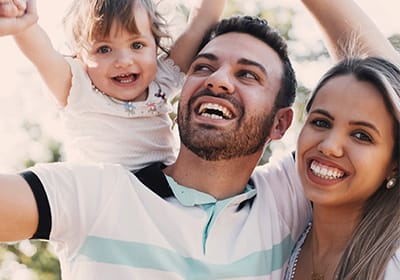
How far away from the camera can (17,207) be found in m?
2.44

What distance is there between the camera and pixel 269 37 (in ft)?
10.6

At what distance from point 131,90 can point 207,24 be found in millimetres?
456

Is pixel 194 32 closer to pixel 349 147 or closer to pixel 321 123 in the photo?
pixel 321 123

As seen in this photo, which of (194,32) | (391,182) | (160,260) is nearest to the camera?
(160,260)

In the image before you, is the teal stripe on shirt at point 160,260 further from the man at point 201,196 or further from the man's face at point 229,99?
the man's face at point 229,99

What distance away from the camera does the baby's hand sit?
2219 mm

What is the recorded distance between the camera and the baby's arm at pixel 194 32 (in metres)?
3.34

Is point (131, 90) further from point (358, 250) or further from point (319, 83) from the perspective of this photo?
point (358, 250)

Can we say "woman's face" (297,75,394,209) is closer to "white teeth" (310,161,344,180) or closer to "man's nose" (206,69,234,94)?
"white teeth" (310,161,344,180)

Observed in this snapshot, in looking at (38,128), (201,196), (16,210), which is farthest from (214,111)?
(38,128)

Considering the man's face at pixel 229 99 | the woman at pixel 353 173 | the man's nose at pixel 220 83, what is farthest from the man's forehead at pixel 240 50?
the woman at pixel 353 173

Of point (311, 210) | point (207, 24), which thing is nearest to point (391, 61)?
point (311, 210)

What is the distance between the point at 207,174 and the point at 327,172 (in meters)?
0.46

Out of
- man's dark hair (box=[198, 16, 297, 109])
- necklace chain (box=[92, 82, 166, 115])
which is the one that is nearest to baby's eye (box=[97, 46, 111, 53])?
necklace chain (box=[92, 82, 166, 115])
